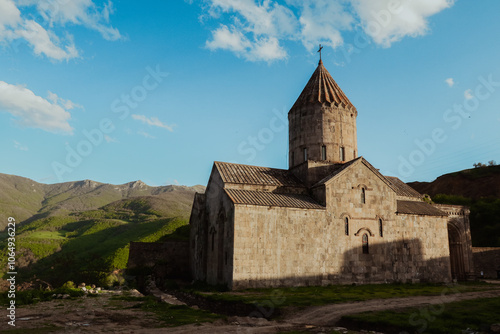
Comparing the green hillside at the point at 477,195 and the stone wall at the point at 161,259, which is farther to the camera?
the green hillside at the point at 477,195

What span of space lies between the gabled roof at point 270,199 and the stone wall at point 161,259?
9.98m

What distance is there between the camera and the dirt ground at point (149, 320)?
9.66 m

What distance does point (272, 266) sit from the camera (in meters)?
18.7

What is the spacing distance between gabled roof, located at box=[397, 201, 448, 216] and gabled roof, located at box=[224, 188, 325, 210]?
655 cm

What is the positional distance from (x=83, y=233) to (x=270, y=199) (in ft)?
164

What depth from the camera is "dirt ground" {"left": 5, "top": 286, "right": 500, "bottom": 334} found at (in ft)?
31.7

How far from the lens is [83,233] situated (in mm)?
59312

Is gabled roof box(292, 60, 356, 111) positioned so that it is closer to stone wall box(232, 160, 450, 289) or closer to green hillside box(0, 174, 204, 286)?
stone wall box(232, 160, 450, 289)

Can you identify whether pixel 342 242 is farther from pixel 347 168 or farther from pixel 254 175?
pixel 254 175

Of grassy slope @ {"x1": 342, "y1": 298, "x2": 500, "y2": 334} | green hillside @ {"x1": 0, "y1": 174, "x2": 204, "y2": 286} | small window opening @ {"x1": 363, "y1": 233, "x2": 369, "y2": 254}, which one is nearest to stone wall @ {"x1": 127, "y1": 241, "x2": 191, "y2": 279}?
green hillside @ {"x1": 0, "y1": 174, "x2": 204, "y2": 286}

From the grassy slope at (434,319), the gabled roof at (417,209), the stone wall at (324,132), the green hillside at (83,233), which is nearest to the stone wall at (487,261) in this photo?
the gabled roof at (417,209)

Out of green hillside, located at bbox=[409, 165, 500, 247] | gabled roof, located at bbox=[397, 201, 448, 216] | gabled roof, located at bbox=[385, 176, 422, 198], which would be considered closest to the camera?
gabled roof, located at bbox=[397, 201, 448, 216]

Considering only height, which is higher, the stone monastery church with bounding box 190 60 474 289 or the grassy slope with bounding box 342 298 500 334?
the stone monastery church with bounding box 190 60 474 289

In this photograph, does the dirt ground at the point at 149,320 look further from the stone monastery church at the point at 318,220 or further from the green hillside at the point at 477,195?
the green hillside at the point at 477,195
